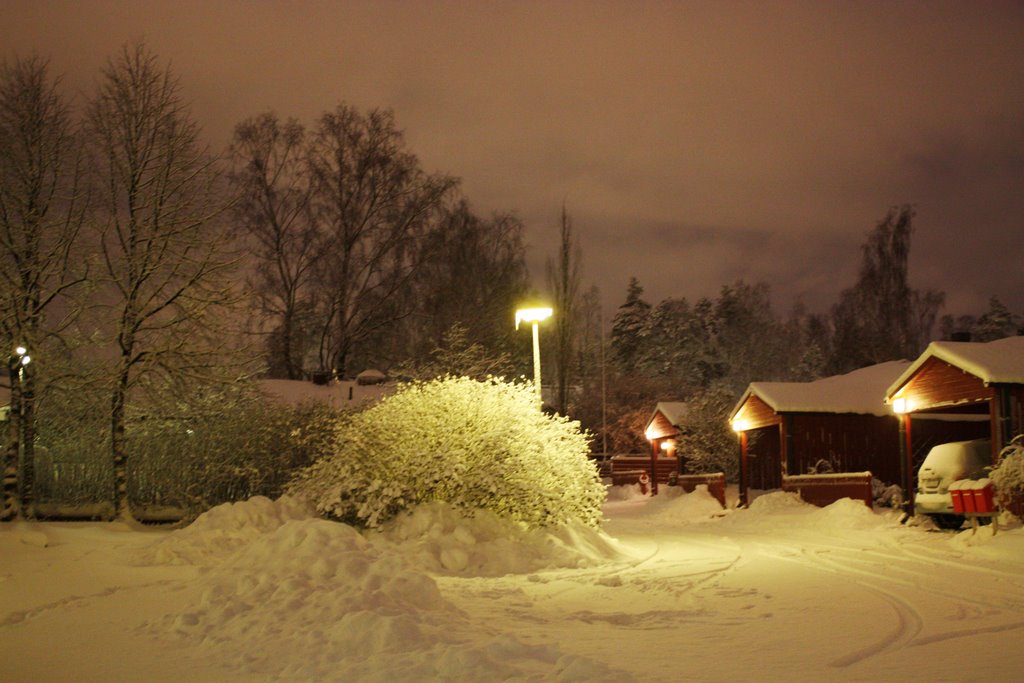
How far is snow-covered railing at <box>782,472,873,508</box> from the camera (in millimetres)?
21391

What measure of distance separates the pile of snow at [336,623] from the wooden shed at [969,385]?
12.3 m

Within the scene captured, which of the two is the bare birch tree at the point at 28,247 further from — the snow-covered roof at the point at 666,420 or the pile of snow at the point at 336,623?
the snow-covered roof at the point at 666,420

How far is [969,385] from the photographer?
17328 millimetres

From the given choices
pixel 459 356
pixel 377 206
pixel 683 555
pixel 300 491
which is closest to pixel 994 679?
pixel 683 555

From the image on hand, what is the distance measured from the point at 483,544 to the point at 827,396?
16914 millimetres

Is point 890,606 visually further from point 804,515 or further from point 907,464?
point 804,515

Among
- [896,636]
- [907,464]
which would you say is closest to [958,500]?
[907,464]

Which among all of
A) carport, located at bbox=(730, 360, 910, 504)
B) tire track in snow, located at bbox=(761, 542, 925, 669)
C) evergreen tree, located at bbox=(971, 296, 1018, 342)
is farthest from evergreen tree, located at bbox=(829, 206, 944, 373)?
tire track in snow, located at bbox=(761, 542, 925, 669)

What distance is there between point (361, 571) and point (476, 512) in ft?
16.7

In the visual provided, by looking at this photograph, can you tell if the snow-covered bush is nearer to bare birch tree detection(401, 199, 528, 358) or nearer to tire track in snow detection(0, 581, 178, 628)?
tire track in snow detection(0, 581, 178, 628)

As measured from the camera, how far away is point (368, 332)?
39.3 metres

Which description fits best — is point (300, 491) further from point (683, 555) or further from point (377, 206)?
point (377, 206)

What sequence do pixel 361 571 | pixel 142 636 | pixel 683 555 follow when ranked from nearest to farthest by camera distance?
pixel 142 636
pixel 361 571
pixel 683 555

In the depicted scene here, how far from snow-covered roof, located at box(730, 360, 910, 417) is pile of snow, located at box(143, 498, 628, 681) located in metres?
19.0
